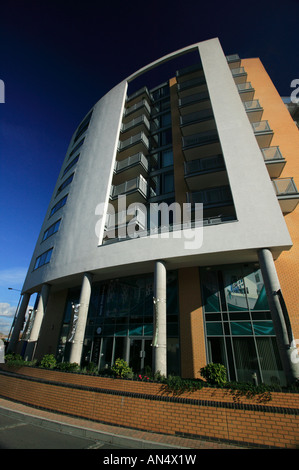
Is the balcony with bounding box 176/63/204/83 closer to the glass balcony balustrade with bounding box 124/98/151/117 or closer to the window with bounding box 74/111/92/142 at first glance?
the glass balcony balustrade with bounding box 124/98/151/117

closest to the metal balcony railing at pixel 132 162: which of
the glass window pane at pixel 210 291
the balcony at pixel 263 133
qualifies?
the balcony at pixel 263 133

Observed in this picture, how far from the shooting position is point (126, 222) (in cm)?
1831

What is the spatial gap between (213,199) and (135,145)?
10195 mm

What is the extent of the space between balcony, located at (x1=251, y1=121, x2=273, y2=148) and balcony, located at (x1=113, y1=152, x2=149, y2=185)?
9.71 m

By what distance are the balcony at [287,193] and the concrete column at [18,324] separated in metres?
26.0

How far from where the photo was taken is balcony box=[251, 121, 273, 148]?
16.7m

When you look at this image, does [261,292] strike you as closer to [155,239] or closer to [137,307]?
[155,239]

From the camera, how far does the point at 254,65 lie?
77.3 feet

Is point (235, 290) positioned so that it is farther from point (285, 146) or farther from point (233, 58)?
point (233, 58)

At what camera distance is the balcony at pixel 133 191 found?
17.9m

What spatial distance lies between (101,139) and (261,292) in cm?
2021

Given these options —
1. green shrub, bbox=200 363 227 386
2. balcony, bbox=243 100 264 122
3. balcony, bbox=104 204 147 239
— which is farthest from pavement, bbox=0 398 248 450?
balcony, bbox=243 100 264 122

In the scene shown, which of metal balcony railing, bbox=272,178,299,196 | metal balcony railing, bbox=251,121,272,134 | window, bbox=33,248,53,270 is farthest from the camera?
window, bbox=33,248,53,270

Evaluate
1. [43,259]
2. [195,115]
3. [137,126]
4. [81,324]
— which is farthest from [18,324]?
[195,115]
